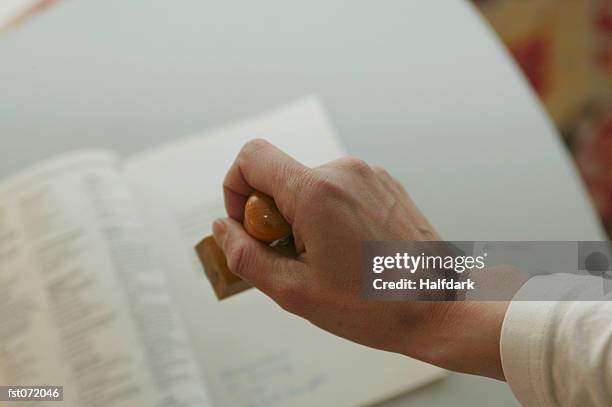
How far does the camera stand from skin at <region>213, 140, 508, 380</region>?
548 mm

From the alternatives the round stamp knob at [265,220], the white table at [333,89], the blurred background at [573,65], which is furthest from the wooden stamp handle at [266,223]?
the blurred background at [573,65]

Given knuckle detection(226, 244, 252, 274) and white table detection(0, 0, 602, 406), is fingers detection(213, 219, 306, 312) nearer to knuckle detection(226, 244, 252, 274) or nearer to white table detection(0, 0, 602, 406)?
knuckle detection(226, 244, 252, 274)

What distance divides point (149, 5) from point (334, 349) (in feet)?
1.41

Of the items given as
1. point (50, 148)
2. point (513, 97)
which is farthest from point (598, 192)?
point (50, 148)

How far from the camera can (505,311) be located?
532 millimetres

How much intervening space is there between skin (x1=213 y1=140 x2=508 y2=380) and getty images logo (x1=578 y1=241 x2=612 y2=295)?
9 centimetres

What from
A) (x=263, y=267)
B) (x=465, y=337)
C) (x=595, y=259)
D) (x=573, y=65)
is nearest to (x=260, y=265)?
(x=263, y=267)

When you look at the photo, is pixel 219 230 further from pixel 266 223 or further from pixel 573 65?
pixel 573 65

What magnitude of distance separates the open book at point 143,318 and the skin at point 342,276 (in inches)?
3.8

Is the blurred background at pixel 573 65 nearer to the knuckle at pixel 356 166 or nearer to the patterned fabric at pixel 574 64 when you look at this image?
the patterned fabric at pixel 574 64

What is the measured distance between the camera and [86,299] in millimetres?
672

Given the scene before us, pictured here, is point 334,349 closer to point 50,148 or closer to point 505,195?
point 505,195

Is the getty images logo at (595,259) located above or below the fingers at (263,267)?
below

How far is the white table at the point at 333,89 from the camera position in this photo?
0.77 meters
